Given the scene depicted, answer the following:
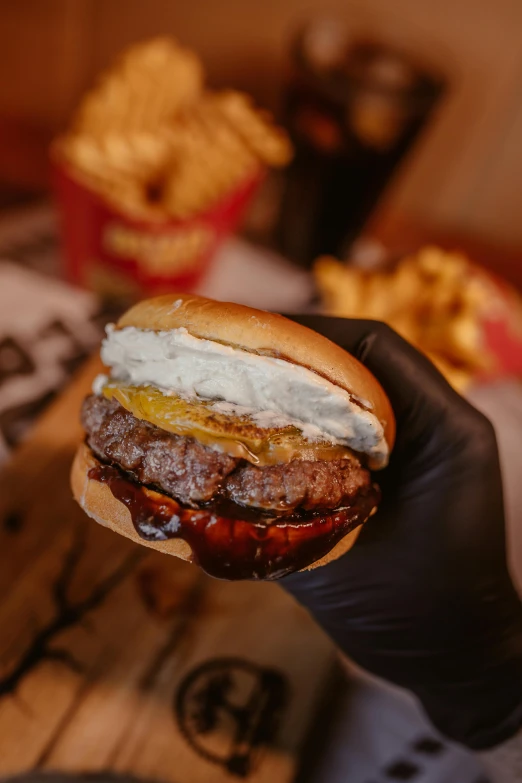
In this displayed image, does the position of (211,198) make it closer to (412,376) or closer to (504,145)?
(412,376)

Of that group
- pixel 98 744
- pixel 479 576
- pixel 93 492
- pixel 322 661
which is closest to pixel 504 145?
pixel 479 576

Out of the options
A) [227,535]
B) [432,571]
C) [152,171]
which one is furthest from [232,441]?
[152,171]

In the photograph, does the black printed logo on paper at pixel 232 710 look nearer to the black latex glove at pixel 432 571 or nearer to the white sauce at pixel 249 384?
the black latex glove at pixel 432 571

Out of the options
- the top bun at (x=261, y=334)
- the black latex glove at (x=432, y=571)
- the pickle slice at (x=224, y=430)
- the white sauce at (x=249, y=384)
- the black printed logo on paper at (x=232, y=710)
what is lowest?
the black printed logo on paper at (x=232, y=710)

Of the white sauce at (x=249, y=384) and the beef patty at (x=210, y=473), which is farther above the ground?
the white sauce at (x=249, y=384)

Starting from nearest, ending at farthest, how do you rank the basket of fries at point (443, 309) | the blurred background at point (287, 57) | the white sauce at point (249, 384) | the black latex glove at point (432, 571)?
the white sauce at point (249, 384)
the black latex glove at point (432, 571)
the basket of fries at point (443, 309)
the blurred background at point (287, 57)

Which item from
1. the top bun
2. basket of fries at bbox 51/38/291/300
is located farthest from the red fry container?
the top bun

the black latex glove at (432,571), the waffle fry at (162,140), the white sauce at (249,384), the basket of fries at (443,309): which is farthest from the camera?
the basket of fries at (443,309)

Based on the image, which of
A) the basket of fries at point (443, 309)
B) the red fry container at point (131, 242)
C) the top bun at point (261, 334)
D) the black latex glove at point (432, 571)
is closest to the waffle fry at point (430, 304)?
the basket of fries at point (443, 309)
